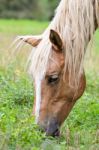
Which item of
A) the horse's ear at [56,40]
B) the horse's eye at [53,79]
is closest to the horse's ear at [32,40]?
the horse's ear at [56,40]

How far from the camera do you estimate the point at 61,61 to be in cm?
565

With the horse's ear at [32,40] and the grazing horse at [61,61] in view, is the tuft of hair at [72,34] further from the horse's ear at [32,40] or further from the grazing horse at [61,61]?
the horse's ear at [32,40]

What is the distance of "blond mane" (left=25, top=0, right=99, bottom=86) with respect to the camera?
Answer: 559 cm

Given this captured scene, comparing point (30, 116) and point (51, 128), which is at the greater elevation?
point (30, 116)

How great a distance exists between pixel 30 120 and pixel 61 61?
724 millimetres

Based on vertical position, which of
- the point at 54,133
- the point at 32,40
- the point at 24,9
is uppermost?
the point at 24,9

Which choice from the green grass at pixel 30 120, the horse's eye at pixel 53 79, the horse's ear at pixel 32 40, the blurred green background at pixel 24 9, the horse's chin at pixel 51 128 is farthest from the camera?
the blurred green background at pixel 24 9

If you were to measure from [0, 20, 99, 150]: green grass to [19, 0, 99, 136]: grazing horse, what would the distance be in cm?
17

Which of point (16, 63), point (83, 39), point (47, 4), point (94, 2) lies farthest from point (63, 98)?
point (47, 4)

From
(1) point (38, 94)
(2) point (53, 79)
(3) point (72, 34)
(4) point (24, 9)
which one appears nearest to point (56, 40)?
(3) point (72, 34)

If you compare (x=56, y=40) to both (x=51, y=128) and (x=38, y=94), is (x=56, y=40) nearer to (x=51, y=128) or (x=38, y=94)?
(x=38, y=94)

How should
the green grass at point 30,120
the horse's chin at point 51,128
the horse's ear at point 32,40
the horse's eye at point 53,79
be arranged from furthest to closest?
the horse's ear at point 32,40 → the horse's eye at point 53,79 → the horse's chin at point 51,128 → the green grass at point 30,120

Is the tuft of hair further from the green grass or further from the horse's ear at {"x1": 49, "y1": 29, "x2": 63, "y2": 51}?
the green grass

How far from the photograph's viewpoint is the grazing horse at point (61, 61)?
552 centimetres
